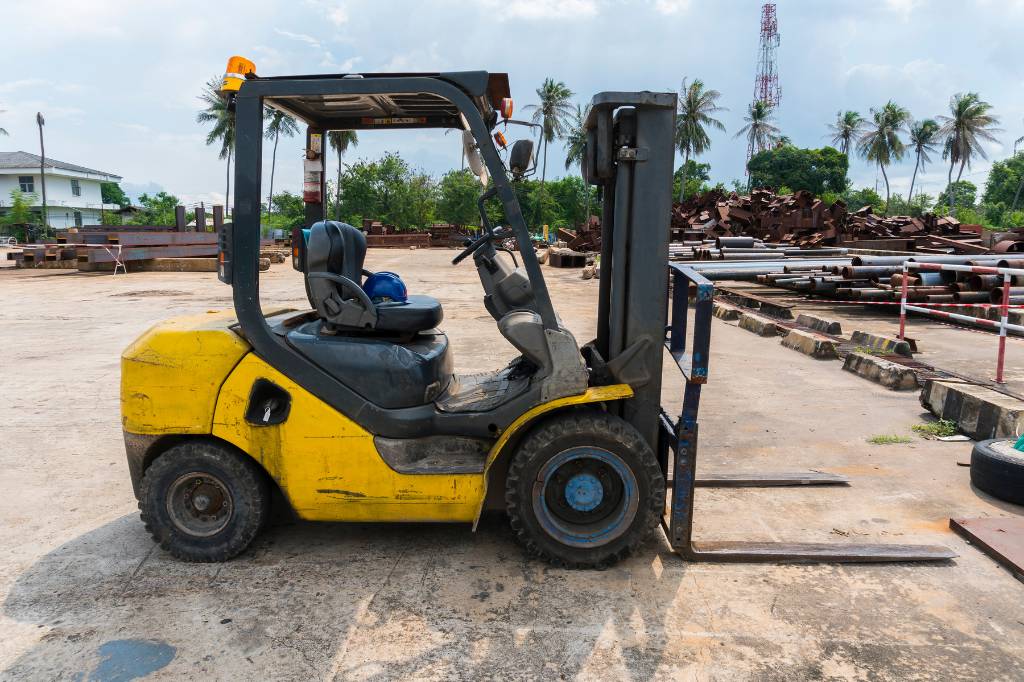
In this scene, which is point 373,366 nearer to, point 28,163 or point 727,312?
point 727,312

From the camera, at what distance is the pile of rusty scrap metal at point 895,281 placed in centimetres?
1259

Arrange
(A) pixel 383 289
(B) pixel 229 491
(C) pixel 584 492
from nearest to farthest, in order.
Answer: (C) pixel 584 492 < (B) pixel 229 491 < (A) pixel 383 289

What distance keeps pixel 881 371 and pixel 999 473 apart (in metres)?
3.46

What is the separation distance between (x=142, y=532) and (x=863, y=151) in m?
75.6

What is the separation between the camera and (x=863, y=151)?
6794 centimetres

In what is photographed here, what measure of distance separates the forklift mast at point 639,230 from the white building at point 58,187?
75659 millimetres

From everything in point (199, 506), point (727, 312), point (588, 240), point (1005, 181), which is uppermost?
point (1005, 181)

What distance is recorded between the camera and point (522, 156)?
3.32 meters

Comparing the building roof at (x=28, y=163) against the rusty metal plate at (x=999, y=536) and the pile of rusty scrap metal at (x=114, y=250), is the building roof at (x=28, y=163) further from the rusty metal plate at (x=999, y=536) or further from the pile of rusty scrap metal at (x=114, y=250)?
the rusty metal plate at (x=999, y=536)

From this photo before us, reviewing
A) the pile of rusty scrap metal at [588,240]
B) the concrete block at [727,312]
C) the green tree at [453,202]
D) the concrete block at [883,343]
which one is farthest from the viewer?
the green tree at [453,202]

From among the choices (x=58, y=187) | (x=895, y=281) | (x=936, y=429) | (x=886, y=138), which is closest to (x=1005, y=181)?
(x=886, y=138)

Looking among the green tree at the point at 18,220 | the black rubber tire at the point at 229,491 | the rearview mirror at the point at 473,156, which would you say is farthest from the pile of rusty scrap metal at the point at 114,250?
the green tree at the point at 18,220

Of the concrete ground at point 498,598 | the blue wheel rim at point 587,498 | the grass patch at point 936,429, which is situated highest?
the blue wheel rim at point 587,498

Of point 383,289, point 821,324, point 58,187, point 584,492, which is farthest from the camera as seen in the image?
point 58,187
